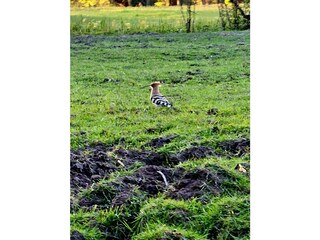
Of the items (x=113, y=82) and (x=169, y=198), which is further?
(x=113, y=82)

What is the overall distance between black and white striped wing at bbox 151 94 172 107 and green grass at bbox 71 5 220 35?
565 millimetres

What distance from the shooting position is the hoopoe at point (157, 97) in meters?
5.37

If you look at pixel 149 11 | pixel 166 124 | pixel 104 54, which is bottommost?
pixel 166 124

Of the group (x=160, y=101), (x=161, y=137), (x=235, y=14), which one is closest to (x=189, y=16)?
(x=235, y=14)

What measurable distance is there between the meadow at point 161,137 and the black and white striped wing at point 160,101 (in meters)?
0.04

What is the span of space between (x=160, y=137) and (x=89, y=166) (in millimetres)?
597

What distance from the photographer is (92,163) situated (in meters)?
5.23

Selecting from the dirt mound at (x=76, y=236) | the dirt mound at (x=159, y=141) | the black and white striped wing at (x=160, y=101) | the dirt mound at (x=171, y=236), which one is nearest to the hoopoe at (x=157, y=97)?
the black and white striped wing at (x=160, y=101)

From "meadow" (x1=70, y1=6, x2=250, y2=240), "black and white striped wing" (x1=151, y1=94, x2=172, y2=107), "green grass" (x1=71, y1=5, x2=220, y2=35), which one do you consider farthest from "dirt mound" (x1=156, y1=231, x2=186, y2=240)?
"green grass" (x1=71, y1=5, x2=220, y2=35)

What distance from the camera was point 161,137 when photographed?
5324 millimetres

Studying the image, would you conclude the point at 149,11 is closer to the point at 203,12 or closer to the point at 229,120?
the point at 203,12
